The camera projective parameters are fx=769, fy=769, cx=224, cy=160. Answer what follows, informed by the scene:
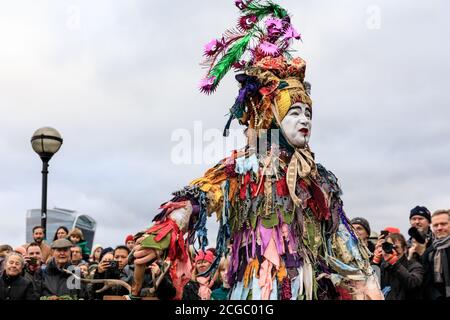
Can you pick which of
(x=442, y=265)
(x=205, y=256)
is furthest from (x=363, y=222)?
(x=205, y=256)

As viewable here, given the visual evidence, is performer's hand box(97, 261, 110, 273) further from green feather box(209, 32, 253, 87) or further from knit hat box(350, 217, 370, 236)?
knit hat box(350, 217, 370, 236)

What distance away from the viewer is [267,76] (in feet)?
17.7

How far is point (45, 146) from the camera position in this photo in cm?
864

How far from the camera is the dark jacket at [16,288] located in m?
6.62

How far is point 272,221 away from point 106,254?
2.68 m

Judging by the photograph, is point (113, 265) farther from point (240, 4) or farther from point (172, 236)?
point (240, 4)

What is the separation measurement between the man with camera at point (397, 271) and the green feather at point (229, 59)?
1.98m

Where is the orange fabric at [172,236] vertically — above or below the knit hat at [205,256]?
below

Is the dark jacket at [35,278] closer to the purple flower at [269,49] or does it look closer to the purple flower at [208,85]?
the purple flower at [208,85]

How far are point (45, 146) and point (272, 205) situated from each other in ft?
13.8

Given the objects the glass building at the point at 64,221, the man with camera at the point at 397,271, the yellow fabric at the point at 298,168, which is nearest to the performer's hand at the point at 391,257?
the man with camera at the point at 397,271
